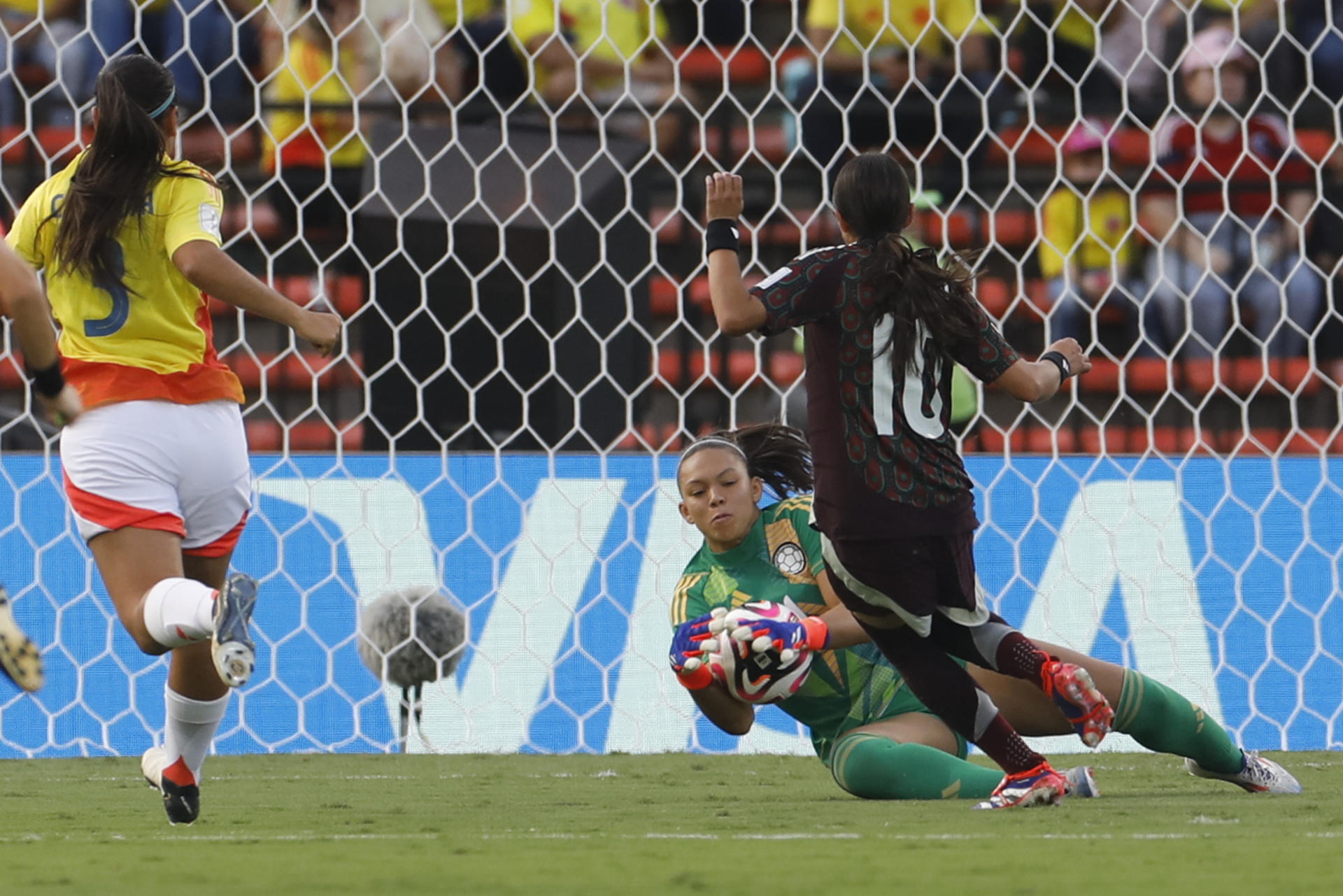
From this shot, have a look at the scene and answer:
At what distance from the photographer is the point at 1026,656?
3.06 meters

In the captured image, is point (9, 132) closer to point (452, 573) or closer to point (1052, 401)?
point (452, 573)

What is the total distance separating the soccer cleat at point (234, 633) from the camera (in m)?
→ 2.69

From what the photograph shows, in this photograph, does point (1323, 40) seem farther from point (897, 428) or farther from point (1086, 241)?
point (897, 428)

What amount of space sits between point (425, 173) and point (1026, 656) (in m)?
3.20

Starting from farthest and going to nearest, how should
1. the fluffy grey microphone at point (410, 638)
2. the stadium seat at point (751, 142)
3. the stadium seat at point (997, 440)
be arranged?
the stadium seat at point (751, 142), the stadium seat at point (997, 440), the fluffy grey microphone at point (410, 638)

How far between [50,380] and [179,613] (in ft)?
1.43

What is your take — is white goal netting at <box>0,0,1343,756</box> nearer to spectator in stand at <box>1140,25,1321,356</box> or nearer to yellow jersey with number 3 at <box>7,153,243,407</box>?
spectator in stand at <box>1140,25,1321,356</box>

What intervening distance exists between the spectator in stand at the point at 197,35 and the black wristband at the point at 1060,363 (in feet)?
10.6

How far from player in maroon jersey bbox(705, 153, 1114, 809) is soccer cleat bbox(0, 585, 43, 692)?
1.28 m

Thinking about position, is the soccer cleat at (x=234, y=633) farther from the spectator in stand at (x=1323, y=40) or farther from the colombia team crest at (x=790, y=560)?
the spectator in stand at (x=1323, y=40)

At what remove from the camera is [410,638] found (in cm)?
485

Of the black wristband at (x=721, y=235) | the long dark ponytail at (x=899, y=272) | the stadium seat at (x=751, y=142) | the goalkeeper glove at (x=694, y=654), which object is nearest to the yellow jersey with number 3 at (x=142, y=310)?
the black wristband at (x=721, y=235)

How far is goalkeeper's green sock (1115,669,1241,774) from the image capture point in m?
3.35

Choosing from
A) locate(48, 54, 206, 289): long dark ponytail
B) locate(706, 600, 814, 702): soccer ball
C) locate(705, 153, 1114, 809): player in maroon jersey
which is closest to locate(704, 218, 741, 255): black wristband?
locate(705, 153, 1114, 809): player in maroon jersey
